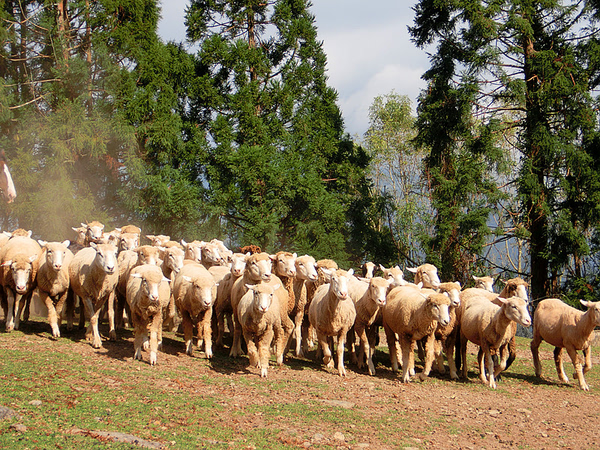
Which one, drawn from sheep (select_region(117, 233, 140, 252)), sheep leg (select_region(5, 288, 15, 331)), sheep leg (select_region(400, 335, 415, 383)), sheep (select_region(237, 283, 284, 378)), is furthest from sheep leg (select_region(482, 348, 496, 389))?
sheep leg (select_region(5, 288, 15, 331))

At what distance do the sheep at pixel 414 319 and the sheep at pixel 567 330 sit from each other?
281 centimetres

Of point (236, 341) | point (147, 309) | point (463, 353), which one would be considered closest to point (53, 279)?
point (147, 309)

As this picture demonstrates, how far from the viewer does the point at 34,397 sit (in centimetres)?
777

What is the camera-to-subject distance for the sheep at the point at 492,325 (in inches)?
443

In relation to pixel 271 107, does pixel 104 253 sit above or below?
below

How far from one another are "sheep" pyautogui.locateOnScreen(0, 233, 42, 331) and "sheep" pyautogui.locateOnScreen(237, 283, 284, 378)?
4503mm

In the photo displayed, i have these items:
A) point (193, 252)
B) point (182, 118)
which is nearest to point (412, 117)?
point (182, 118)

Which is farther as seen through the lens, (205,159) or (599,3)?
(205,159)

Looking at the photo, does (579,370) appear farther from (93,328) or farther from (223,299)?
(93,328)

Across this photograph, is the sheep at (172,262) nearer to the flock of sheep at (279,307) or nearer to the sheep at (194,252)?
A: the flock of sheep at (279,307)

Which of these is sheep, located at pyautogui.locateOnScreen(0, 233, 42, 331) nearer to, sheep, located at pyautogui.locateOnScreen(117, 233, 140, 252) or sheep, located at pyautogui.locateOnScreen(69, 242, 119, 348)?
sheep, located at pyautogui.locateOnScreen(69, 242, 119, 348)

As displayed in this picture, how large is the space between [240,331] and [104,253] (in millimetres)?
3123

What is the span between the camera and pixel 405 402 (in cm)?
974

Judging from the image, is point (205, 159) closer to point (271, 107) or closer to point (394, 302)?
point (271, 107)
